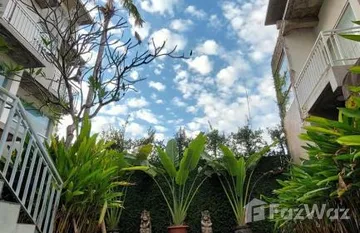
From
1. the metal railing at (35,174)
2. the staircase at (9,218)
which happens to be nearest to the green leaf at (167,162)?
the metal railing at (35,174)

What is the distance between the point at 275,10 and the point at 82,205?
29.0ft

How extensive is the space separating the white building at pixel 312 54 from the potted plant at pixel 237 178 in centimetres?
150

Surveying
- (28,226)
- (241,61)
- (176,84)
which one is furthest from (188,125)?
(28,226)

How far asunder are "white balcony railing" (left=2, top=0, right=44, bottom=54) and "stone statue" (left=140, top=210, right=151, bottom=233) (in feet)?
17.1

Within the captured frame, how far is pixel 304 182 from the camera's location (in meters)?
3.66

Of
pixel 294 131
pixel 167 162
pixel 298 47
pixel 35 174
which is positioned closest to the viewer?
pixel 35 174

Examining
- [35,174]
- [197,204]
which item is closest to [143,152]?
[197,204]

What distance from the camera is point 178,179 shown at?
6.68 meters

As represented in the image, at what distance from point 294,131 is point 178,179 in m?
3.81

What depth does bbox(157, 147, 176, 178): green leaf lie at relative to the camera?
6.66 metres

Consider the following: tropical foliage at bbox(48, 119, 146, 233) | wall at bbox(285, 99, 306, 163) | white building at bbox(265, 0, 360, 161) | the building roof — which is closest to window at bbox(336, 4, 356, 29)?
white building at bbox(265, 0, 360, 161)

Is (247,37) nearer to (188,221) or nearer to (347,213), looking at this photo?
(188,221)

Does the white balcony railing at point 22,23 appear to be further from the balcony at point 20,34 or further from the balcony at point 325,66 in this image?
the balcony at point 325,66

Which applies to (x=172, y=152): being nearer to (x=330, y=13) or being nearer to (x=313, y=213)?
(x=313, y=213)
